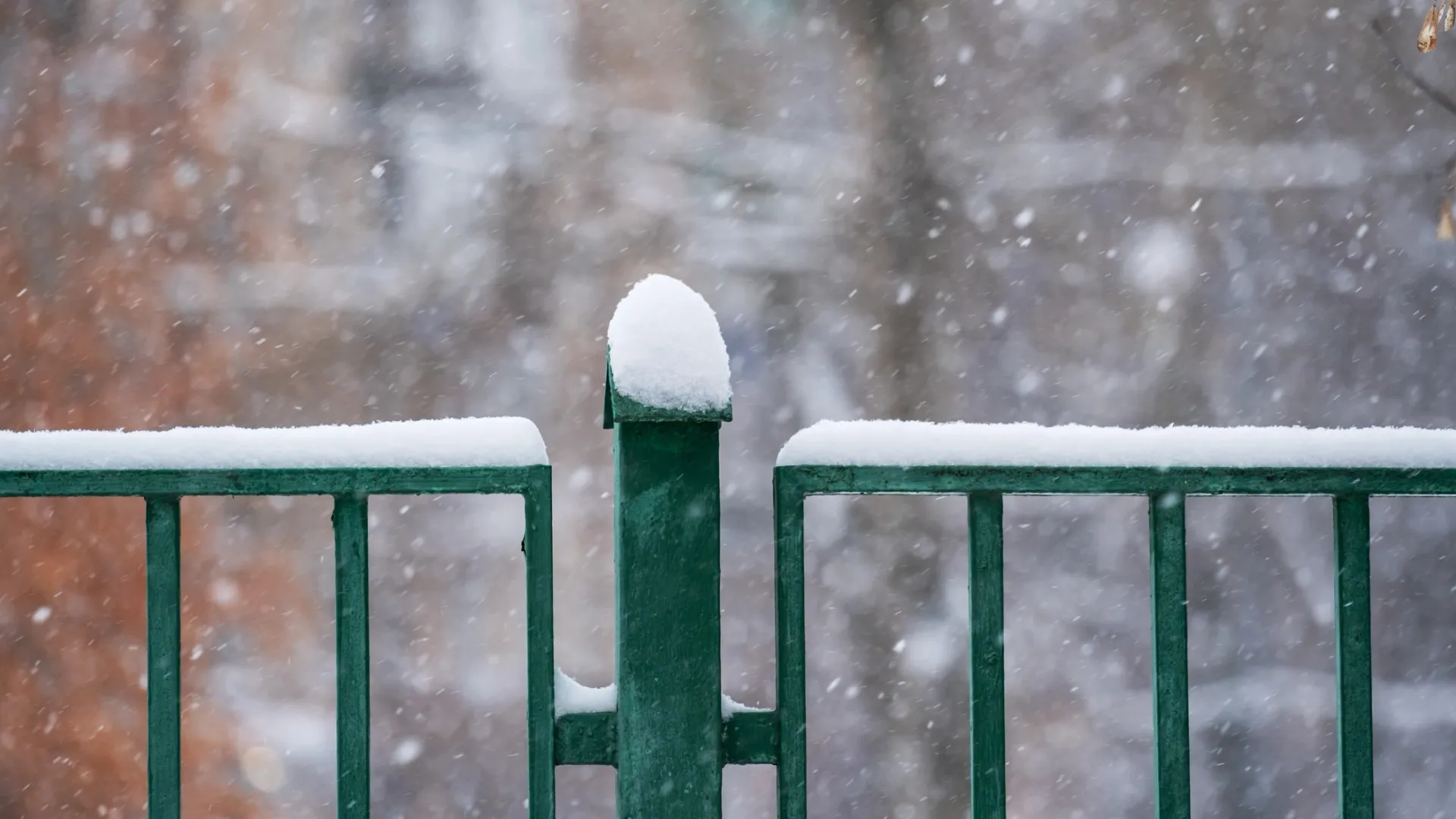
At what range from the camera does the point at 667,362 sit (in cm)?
118

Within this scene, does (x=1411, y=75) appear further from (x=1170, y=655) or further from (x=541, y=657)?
(x=541, y=657)

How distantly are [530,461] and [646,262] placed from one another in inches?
155

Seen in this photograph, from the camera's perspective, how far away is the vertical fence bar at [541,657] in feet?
3.88

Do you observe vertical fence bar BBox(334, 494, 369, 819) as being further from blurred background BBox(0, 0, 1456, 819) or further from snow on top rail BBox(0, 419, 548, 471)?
blurred background BBox(0, 0, 1456, 819)

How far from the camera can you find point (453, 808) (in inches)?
194

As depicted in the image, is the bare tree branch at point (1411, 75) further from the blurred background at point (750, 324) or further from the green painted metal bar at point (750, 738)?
the green painted metal bar at point (750, 738)

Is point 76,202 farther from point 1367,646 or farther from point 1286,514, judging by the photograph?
point 1286,514

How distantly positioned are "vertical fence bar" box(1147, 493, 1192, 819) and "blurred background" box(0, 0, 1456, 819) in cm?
373

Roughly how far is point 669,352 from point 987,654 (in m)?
0.55

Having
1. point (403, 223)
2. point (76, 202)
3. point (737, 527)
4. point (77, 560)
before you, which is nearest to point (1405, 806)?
point (737, 527)

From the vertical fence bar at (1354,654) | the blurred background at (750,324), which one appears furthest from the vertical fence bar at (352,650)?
the blurred background at (750,324)

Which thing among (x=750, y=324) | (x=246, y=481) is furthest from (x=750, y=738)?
(x=750, y=324)

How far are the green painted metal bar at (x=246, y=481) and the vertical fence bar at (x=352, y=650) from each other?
0.04 m

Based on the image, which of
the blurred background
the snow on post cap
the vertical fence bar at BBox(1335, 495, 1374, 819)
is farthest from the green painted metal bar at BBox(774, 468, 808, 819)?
the blurred background
